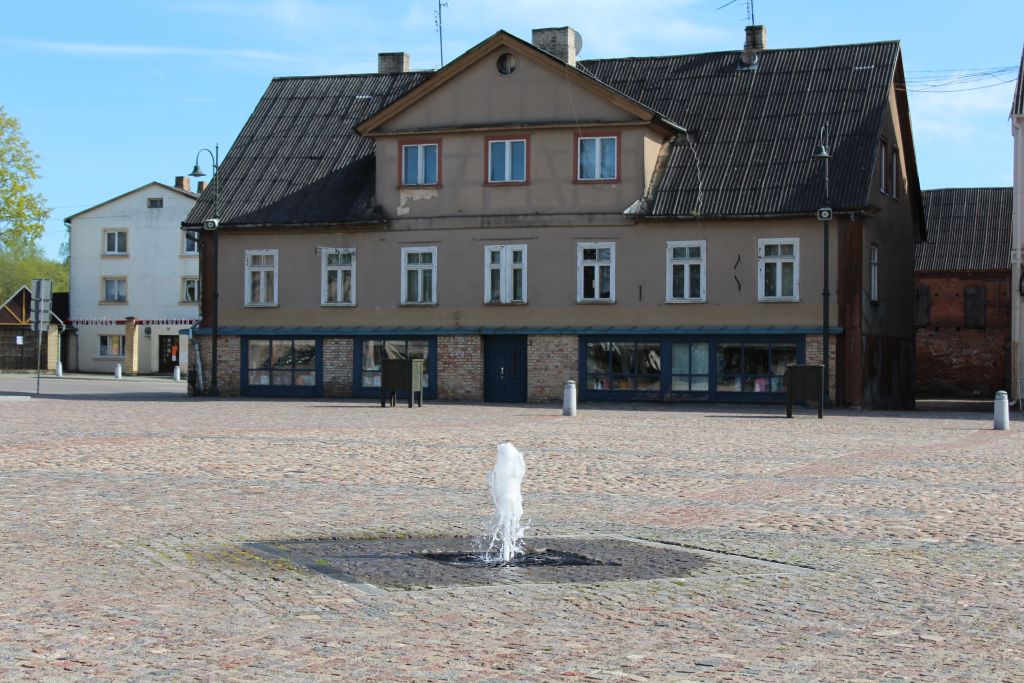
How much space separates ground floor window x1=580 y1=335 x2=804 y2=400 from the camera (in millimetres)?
37219

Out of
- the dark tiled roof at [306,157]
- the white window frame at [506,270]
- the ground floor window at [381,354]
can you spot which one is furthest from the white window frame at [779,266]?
the dark tiled roof at [306,157]

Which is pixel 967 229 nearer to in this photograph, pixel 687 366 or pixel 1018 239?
pixel 1018 239

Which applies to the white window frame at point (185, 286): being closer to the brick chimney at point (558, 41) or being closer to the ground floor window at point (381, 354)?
the ground floor window at point (381, 354)

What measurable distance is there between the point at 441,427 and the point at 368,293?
16250mm

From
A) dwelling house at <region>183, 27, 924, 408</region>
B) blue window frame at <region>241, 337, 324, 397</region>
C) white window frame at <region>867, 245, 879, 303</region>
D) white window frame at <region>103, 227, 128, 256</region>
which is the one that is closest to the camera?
dwelling house at <region>183, 27, 924, 408</region>

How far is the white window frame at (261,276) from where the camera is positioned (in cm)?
4228

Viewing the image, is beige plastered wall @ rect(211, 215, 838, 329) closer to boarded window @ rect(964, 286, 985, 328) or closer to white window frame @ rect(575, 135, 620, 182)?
white window frame @ rect(575, 135, 620, 182)

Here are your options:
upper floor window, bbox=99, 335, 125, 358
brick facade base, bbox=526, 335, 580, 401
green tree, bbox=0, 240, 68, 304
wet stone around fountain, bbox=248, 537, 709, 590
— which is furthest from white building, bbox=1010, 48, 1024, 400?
green tree, bbox=0, 240, 68, 304

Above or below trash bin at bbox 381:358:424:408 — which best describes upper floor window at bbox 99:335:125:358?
above

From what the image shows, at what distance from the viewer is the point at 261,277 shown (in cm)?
4250

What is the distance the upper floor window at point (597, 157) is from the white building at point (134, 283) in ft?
123

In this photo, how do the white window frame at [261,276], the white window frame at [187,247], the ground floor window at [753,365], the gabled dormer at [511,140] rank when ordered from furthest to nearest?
the white window frame at [187,247]
the white window frame at [261,276]
the gabled dormer at [511,140]
the ground floor window at [753,365]

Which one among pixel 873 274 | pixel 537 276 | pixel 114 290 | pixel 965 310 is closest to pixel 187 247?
pixel 114 290

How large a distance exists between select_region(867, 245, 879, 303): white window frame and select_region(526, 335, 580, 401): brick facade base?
8.34m
